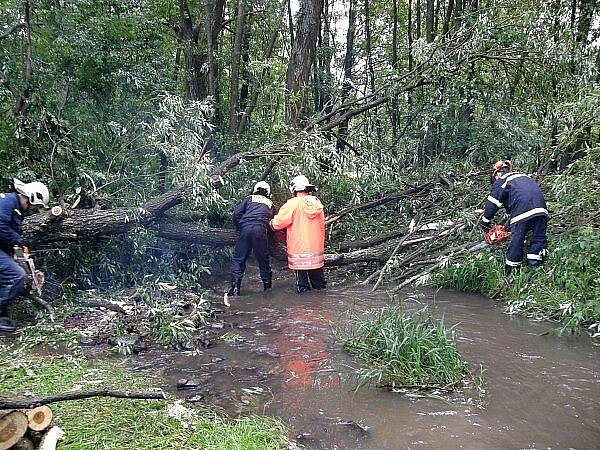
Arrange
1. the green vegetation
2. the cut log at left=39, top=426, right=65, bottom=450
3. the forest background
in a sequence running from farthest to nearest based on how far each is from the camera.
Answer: the forest background → the green vegetation → the cut log at left=39, top=426, right=65, bottom=450

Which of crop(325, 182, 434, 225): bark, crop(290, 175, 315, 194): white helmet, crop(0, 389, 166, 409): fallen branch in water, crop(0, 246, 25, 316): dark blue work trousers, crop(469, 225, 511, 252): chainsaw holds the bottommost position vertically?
crop(0, 389, 166, 409): fallen branch in water

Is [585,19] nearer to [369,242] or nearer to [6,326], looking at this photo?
[369,242]

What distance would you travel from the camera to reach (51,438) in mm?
2859

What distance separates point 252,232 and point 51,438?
17.1 feet

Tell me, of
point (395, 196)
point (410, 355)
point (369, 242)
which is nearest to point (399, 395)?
point (410, 355)

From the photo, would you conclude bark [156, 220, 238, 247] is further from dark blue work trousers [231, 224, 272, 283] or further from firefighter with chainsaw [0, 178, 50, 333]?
firefighter with chainsaw [0, 178, 50, 333]

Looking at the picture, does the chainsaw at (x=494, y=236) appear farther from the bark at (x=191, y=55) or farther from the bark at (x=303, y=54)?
the bark at (x=191, y=55)

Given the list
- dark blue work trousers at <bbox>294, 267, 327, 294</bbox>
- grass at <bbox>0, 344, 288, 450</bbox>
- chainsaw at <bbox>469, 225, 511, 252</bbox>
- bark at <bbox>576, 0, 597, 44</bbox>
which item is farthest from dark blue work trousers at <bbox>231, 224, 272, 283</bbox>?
bark at <bbox>576, 0, 597, 44</bbox>

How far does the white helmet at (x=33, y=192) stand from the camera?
586 centimetres

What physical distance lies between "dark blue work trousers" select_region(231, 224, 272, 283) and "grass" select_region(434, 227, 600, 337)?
2622 millimetres

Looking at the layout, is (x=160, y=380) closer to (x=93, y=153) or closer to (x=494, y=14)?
(x=93, y=153)

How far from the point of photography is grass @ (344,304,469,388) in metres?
4.12

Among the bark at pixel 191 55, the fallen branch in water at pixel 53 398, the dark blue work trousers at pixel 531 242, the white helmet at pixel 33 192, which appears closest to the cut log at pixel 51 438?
the fallen branch in water at pixel 53 398

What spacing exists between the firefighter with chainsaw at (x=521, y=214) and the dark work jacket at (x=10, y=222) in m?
5.83
